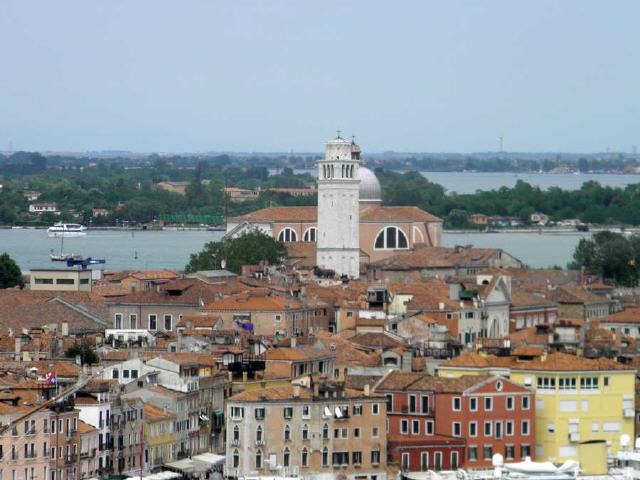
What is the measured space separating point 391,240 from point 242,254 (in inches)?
222

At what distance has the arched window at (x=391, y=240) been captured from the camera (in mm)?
60375

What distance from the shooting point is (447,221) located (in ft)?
379

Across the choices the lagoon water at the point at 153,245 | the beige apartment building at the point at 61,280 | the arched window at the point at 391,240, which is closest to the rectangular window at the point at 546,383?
the beige apartment building at the point at 61,280

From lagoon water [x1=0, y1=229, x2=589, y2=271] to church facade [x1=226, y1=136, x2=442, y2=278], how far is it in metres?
12.0

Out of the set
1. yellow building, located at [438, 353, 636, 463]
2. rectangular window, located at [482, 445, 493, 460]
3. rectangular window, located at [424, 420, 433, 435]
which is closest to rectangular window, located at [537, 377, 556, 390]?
→ yellow building, located at [438, 353, 636, 463]

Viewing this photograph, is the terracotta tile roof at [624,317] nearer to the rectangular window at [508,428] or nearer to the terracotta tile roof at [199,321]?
the terracotta tile roof at [199,321]

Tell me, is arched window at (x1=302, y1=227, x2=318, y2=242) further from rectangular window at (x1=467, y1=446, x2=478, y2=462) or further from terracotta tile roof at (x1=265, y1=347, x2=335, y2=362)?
rectangular window at (x1=467, y1=446, x2=478, y2=462)

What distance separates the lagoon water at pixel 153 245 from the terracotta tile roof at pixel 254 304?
32047 millimetres

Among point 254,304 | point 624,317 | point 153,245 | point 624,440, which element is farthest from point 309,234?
point 153,245

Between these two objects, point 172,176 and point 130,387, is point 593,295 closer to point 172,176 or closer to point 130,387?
point 130,387

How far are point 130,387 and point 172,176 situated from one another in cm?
15077

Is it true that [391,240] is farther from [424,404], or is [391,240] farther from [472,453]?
[472,453]

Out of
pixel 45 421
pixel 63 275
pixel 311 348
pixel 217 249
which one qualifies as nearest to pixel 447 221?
pixel 217 249

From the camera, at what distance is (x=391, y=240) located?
198ft
